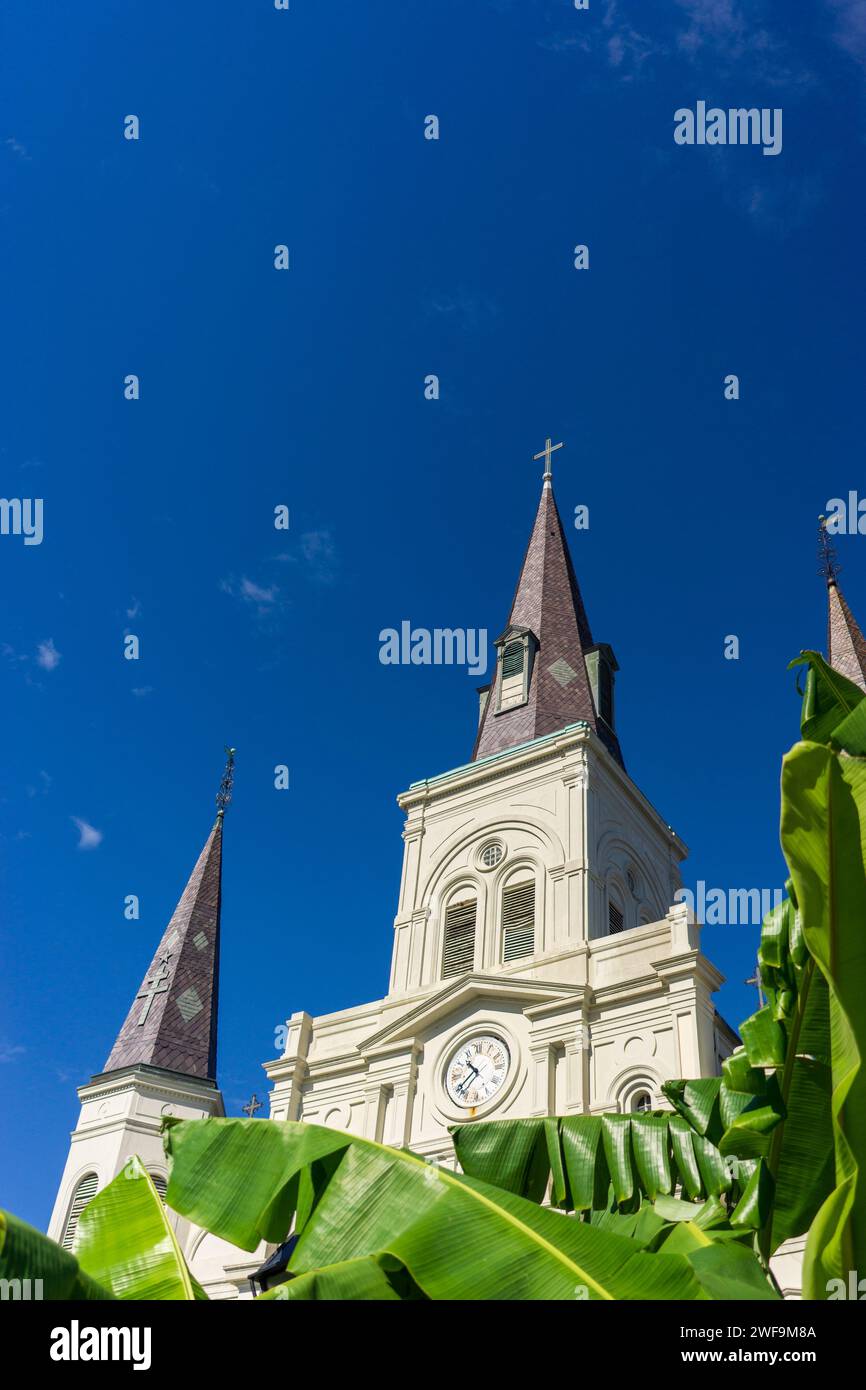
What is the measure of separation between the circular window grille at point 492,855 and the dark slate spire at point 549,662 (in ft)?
12.3

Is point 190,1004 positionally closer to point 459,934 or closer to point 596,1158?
point 459,934

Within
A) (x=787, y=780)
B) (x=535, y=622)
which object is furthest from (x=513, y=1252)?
(x=535, y=622)

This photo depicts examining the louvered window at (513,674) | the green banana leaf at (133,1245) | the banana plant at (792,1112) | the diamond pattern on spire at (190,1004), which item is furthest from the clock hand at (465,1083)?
the green banana leaf at (133,1245)

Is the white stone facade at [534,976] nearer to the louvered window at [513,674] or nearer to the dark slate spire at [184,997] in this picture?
the louvered window at [513,674]

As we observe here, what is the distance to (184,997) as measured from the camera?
33344mm

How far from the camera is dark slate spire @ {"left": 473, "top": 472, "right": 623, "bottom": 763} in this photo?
31750mm

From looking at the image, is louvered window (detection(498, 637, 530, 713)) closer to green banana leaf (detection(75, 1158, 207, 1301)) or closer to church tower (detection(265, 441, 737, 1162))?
church tower (detection(265, 441, 737, 1162))

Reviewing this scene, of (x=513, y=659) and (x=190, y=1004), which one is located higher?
(x=513, y=659)

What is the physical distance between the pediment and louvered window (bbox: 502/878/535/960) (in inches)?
41.0

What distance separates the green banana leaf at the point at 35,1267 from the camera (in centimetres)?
439

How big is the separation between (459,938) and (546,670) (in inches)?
389

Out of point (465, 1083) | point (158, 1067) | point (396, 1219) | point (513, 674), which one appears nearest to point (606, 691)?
point (513, 674)
